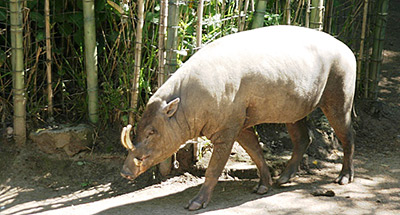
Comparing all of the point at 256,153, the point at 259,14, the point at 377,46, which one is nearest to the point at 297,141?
the point at 256,153

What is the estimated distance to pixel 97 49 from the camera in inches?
234

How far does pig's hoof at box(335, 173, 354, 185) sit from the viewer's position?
5.44 m

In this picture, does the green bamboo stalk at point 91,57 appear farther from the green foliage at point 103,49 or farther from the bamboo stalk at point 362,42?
the bamboo stalk at point 362,42

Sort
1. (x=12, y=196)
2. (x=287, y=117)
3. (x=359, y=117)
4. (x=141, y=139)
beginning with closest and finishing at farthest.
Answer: (x=141, y=139) < (x=287, y=117) < (x=12, y=196) < (x=359, y=117)

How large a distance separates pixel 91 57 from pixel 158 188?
1.52 metres

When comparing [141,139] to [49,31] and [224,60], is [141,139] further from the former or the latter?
[49,31]

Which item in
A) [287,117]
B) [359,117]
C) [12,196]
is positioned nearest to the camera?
[287,117]

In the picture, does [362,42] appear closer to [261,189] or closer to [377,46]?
[377,46]

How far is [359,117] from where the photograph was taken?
280 inches

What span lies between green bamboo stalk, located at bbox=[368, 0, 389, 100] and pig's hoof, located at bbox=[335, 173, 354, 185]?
2.16m

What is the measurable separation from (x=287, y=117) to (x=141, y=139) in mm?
1358

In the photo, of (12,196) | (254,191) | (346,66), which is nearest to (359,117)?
(346,66)

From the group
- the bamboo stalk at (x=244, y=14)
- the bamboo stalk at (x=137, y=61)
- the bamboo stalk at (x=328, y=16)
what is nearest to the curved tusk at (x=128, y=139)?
the bamboo stalk at (x=137, y=61)

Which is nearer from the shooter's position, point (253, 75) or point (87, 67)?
point (253, 75)
